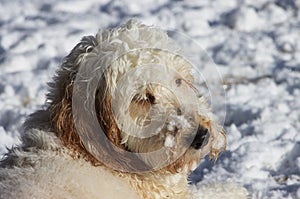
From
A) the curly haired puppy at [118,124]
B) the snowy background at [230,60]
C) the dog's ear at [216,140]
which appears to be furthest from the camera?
the snowy background at [230,60]

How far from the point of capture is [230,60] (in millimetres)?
6277

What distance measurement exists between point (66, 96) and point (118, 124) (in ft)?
0.88

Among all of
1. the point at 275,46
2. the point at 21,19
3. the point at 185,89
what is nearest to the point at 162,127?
the point at 185,89

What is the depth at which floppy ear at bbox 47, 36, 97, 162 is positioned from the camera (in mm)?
3184

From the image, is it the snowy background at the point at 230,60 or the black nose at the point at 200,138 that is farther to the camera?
the snowy background at the point at 230,60

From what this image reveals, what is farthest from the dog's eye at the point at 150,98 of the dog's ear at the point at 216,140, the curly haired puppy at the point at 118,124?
the dog's ear at the point at 216,140

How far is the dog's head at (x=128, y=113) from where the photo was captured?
3.16 metres

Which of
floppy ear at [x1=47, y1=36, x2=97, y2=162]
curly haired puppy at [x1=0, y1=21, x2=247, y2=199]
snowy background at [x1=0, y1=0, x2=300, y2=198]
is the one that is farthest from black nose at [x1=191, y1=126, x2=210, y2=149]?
snowy background at [x1=0, y1=0, x2=300, y2=198]

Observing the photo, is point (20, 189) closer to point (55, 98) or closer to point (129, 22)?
point (55, 98)

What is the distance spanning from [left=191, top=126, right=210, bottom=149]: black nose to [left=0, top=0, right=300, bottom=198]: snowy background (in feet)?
4.26

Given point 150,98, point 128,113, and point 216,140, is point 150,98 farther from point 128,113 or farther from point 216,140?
point 216,140

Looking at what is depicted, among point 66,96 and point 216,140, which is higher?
point 66,96

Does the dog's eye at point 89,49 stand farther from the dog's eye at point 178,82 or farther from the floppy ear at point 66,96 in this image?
the dog's eye at point 178,82

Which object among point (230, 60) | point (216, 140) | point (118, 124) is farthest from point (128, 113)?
point (230, 60)
